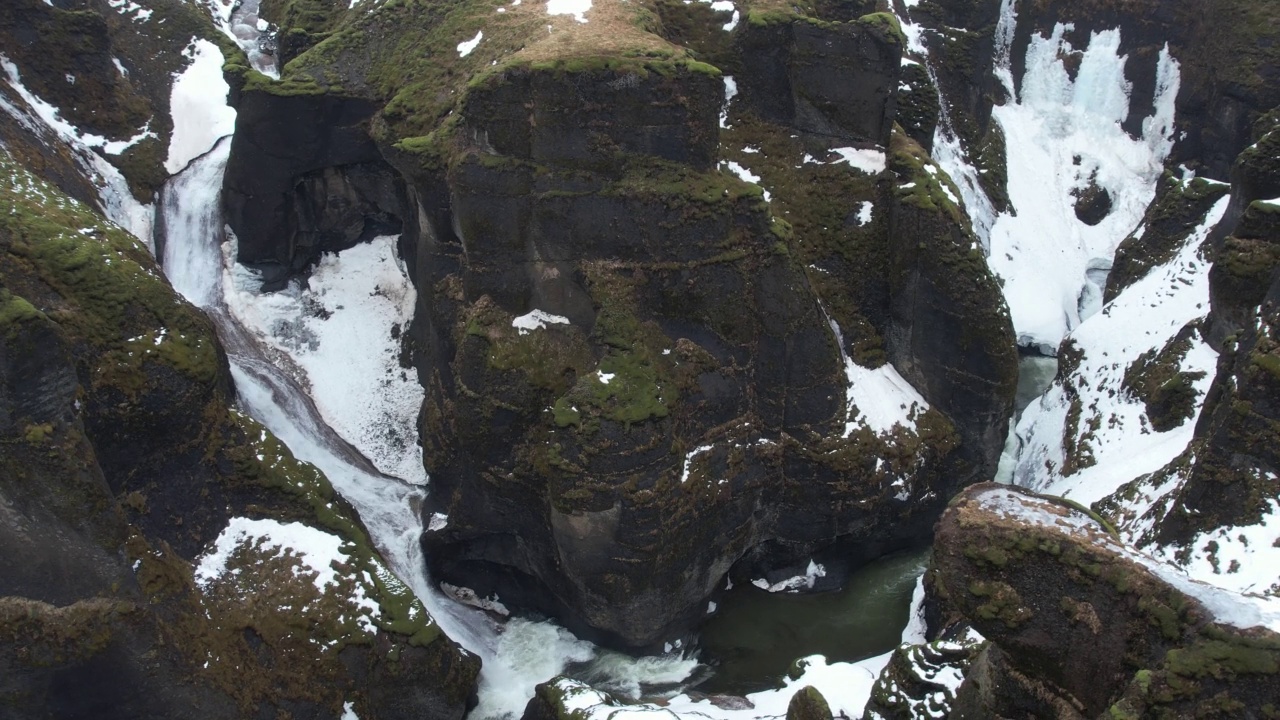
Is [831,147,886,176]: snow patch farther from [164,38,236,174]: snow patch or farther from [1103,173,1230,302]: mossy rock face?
[164,38,236,174]: snow patch

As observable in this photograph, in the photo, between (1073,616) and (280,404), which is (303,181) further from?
(1073,616)

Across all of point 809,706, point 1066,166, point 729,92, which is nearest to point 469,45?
point 729,92

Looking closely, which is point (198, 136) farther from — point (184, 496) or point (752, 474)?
point (752, 474)

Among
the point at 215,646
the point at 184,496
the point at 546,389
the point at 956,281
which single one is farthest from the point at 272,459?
the point at 956,281

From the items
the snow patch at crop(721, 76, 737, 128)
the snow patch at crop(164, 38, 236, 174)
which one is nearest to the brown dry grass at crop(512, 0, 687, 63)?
the snow patch at crop(721, 76, 737, 128)

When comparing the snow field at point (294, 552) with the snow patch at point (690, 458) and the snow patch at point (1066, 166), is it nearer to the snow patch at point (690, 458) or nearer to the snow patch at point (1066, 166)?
the snow patch at point (690, 458)

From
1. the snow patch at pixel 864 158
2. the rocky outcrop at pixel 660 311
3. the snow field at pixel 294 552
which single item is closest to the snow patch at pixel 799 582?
the rocky outcrop at pixel 660 311
